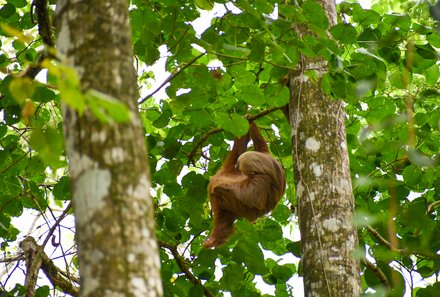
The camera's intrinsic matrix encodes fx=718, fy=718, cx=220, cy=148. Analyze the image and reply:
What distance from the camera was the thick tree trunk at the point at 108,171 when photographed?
1961mm

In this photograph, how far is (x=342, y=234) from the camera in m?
3.82

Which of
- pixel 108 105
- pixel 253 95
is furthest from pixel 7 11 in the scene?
pixel 108 105

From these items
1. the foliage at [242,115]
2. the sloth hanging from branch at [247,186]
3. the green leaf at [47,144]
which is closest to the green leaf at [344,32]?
the foliage at [242,115]

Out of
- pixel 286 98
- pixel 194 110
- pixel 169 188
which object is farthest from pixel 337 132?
pixel 169 188

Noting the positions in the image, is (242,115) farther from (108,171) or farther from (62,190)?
(108,171)

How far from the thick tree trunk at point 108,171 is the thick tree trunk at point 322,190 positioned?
6.19 feet

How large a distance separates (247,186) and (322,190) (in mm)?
1778

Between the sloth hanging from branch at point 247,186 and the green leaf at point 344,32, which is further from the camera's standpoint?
the sloth hanging from branch at point 247,186

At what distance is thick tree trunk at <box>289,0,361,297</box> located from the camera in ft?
12.3

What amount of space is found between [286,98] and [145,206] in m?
2.39

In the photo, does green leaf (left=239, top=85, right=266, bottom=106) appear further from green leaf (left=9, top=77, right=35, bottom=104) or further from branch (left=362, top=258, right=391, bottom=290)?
green leaf (left=9, top=77, right=35, bottom=104)

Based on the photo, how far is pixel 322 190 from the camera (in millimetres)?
3957

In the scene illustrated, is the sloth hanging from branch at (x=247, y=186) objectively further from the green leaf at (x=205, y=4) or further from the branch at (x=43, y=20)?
the branch at (x=43, y=20)

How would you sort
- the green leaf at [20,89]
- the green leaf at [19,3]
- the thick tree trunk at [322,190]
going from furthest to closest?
the green leaf at [19,3]
the thick tree trunk at [322,190]
the green leaf at [20,89]
